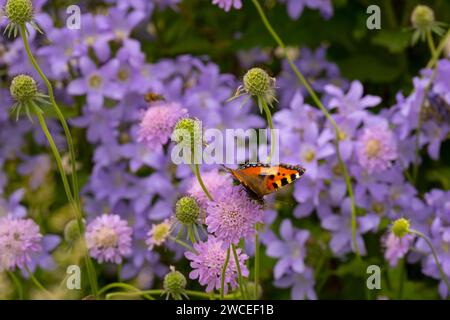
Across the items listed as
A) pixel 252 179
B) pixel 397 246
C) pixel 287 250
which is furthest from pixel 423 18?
pixel 252 179

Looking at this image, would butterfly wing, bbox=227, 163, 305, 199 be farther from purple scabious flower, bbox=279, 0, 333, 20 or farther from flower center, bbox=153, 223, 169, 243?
purple scabious flower, bbox=279, 0, 333, 20

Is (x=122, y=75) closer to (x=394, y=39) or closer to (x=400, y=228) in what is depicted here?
(x=394, y=39)

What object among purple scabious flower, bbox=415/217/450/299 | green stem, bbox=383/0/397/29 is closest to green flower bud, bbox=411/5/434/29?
purple scabious flower, bbox=415/217/450/299

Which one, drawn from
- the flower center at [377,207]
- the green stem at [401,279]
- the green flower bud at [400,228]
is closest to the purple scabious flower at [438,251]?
the green stem at [401,279]
